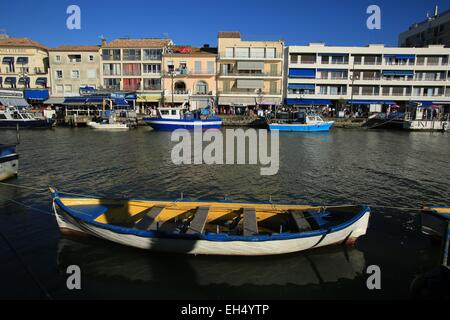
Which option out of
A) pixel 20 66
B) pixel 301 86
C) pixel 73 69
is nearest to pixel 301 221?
pixel 301 86

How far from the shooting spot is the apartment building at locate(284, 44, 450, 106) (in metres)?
57.6

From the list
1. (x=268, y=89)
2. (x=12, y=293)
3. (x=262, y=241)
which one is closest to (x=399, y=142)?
(x=268, y=89)

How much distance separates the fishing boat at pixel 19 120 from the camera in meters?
40.8

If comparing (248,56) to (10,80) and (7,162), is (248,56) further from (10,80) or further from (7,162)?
(7,162)

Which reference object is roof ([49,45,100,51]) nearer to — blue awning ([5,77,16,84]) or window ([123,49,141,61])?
window ([123,49,141,61])

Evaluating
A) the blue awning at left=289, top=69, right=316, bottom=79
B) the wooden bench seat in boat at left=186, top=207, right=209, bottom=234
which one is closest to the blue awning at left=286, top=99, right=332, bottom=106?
the blue awning at left=289, top=69, right=316, bottom=79

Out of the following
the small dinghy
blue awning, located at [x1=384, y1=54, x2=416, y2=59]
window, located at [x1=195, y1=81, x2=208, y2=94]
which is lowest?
the small dinghy

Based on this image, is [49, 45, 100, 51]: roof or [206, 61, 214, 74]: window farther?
[206, 61, 214, 74]: window

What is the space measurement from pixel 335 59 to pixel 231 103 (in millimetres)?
19799

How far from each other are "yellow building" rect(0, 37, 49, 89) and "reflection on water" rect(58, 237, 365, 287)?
5646 centimetres

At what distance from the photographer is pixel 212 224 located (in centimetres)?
1038

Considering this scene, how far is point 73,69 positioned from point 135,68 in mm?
10397

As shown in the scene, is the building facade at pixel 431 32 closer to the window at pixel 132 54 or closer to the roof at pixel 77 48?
the window at pixel 132 54
